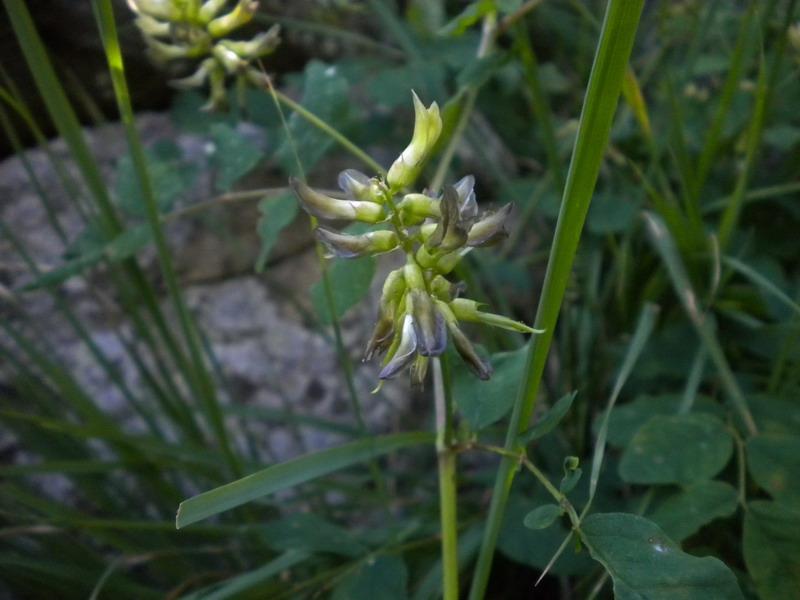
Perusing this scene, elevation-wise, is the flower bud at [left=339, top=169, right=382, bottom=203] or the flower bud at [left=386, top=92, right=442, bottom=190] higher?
the flower bud at [left=386, top=92, right=442, bottom=190]

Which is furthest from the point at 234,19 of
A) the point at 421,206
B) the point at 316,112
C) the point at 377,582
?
the point at 377,582

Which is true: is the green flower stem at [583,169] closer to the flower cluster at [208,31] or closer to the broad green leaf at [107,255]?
the flower cluster at [208,31]

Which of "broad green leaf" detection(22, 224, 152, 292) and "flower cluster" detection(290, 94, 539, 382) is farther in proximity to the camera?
"broad green leaf" detection(22, 224, 152, 292)

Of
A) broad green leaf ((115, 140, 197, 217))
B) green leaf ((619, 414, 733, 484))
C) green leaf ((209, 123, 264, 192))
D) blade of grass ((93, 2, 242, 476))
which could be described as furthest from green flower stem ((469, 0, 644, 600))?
broad green leaf ((115, 140, 197, 217))

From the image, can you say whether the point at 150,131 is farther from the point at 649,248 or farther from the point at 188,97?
the point at 649,248

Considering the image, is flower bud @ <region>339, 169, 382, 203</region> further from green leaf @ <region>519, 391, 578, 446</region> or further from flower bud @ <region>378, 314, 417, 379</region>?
green leaf @ <region>519, 391, 578, 446</region>

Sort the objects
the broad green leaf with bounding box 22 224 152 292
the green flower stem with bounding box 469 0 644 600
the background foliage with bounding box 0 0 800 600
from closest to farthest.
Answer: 1. the green flower stem with bounding box 469 0 644 600
2. the background foliage with bounding box 0 0 800 600
3. the broad green leaf with bounding box 22 224 152 292

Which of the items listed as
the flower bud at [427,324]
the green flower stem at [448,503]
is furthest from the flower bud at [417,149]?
the green flower stem at [448,503]
